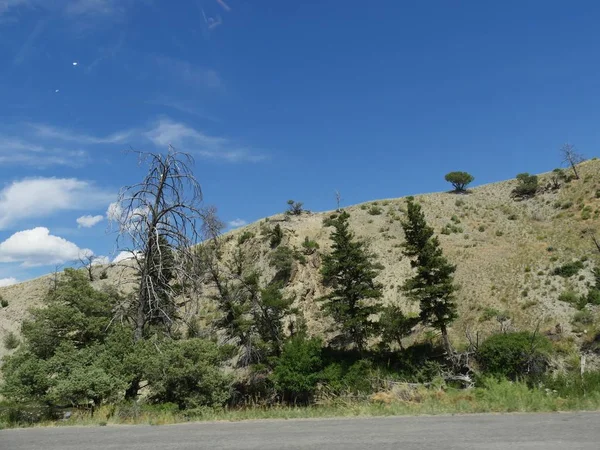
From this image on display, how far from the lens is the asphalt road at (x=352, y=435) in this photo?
6.53 m

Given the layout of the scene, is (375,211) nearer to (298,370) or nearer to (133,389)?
(298,370)

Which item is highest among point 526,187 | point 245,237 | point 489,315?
point 526,187

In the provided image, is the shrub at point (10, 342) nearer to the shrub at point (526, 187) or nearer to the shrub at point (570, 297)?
the shrub at point (570, 297)

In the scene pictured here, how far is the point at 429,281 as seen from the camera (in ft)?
121

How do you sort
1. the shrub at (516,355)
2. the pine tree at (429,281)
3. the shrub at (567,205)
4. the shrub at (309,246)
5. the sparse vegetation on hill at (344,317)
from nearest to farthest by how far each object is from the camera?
the sparse vegetation on hill at (344,317) < the shrub at (516,355) < the pine tree at (429,281) < the shrub at (309,246) < the shrub at (567,205)

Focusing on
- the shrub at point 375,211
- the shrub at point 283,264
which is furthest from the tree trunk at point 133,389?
the shrub at point 375,211

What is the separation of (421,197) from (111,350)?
73.1 m

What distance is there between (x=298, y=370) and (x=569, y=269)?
32548 mm

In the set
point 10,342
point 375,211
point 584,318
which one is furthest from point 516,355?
point 10,342

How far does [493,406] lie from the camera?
371 inches

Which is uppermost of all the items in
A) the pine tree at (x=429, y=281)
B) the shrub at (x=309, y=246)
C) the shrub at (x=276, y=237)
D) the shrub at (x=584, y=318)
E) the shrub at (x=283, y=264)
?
the shrub at (x=276, y=237)

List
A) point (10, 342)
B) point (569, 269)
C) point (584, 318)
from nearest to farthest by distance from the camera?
→ point (584, 318)
point (569, 269)
point (10, 342)

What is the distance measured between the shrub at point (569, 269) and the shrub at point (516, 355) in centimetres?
1713

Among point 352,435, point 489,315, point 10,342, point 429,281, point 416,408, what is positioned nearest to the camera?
point 352,435
